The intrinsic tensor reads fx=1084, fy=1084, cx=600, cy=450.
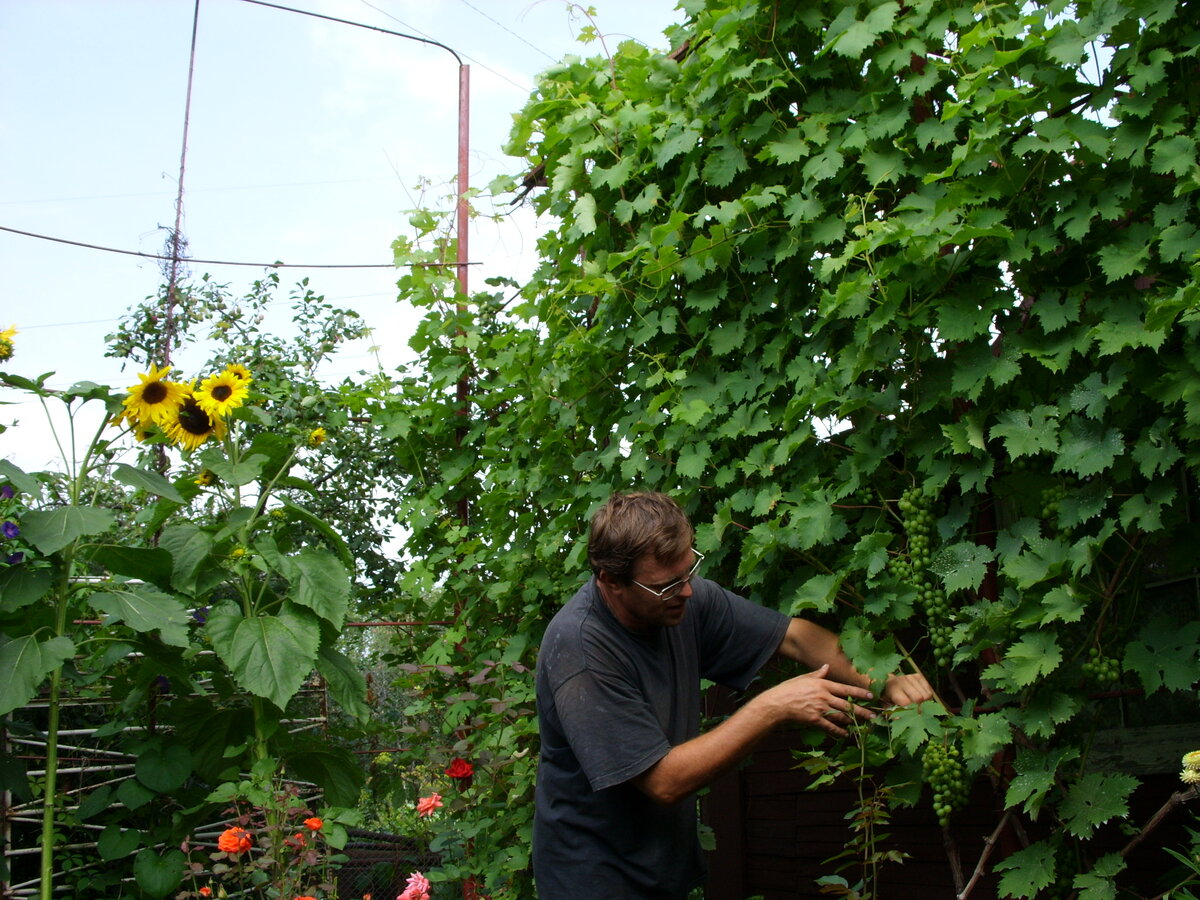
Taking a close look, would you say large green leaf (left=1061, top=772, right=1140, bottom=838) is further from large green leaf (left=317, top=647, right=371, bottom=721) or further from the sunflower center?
the sunflower center

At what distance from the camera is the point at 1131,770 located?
3.13 metres

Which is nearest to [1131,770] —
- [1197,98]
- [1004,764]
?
[1004,764]

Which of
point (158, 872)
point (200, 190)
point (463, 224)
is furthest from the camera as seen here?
point (200, 190)

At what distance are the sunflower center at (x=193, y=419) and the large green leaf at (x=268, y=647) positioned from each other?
727 mm

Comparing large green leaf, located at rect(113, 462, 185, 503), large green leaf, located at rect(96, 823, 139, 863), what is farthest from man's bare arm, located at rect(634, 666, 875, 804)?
large green leaf, located at rect(96, 823, 139, 863)

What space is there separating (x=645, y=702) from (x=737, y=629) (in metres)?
0.37

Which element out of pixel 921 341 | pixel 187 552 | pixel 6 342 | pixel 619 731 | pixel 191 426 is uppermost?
pixel 6 342

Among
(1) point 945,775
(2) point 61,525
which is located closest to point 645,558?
(1) point 945,775

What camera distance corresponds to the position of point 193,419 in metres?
4.41

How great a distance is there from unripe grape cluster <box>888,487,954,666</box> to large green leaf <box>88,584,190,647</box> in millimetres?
2759

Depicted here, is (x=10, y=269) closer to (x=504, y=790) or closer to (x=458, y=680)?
(x=458, y=680)

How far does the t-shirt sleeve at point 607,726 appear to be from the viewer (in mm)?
2453

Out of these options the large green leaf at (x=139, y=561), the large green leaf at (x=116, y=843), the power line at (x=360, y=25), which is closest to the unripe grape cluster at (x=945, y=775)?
the large green leaf at (x=139, y=561)

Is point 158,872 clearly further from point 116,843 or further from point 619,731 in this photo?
point 619,731
